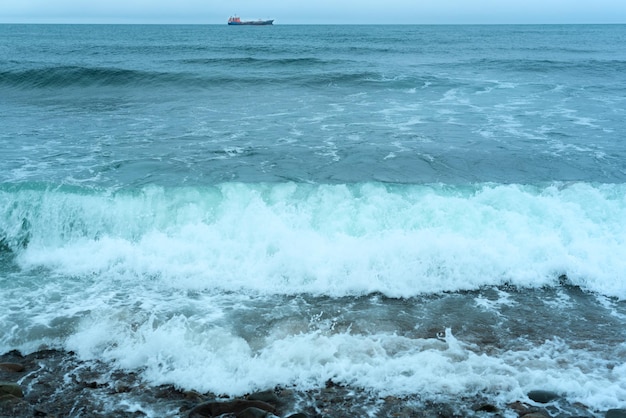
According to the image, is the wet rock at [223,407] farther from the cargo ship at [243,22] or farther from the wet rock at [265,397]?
the cargo ship at [243,22]

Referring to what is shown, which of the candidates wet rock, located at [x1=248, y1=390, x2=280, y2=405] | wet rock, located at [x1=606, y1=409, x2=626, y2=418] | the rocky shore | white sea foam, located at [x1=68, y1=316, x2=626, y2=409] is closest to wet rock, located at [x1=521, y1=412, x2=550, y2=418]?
the rocky shore

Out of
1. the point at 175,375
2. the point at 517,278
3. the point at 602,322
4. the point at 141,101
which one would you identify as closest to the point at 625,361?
the point at 602,322

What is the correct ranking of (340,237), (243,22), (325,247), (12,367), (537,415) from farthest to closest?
(243,22)
(340,237)
(325,247)
(12,367)
(537,415)

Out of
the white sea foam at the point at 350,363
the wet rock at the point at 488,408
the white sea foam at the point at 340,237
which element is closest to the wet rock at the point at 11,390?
the white sea foam at the point at 350,363

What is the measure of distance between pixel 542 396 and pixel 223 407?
161 inches

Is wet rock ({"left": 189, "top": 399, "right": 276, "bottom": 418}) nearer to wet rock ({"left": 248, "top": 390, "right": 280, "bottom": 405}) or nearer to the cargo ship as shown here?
wet rock ({"left": 248, "top": 390, "right": 280, "bottom": 405})

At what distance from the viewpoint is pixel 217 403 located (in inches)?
249

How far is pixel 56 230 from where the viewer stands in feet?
38.2

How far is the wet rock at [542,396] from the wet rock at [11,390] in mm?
6637

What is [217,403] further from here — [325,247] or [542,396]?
[325,247]

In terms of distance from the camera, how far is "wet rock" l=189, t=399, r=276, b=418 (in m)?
6.24

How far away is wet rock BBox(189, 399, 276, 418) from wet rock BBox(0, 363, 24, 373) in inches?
111

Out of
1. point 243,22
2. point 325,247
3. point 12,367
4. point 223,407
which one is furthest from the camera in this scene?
point 243,22

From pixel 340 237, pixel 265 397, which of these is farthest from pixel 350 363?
pixel 340 237
